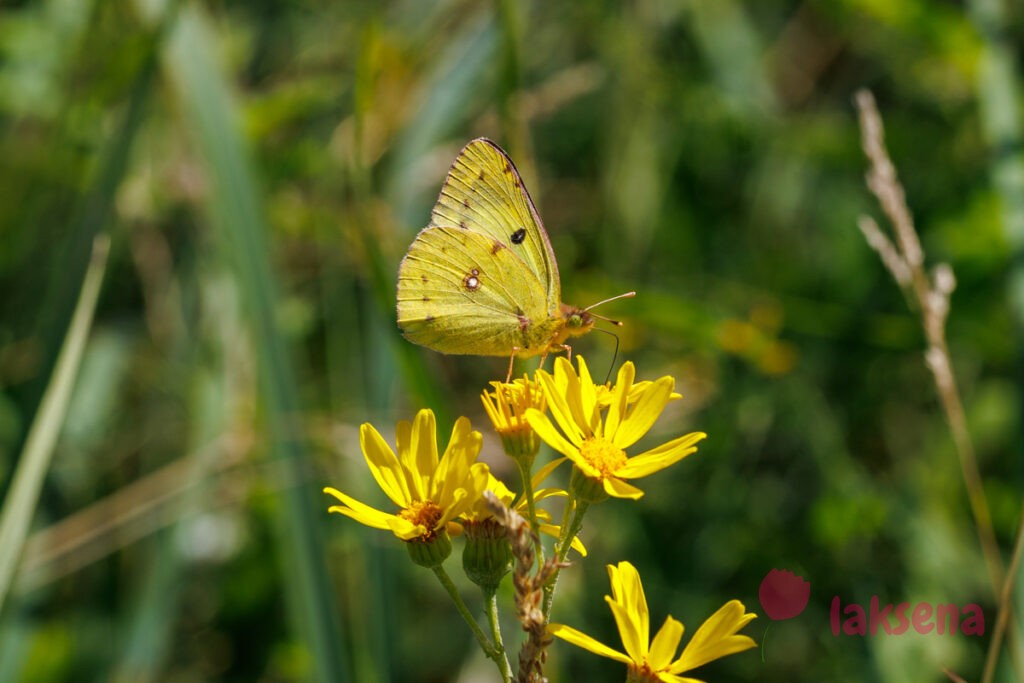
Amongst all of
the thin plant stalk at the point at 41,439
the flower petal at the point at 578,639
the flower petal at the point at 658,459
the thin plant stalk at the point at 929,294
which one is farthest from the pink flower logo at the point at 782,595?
the thin plant stalk at the point at 41,439

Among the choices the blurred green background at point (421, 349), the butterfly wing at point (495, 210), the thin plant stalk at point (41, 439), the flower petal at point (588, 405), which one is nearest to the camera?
the flower petal at point (588, 405)

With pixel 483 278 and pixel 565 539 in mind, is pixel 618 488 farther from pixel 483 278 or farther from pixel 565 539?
pixel 483 278

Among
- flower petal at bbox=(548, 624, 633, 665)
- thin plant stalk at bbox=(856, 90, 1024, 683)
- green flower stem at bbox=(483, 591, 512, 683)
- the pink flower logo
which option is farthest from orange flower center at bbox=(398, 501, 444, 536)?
thin plant stalk at bbox=(856, 90, 1024, 683)

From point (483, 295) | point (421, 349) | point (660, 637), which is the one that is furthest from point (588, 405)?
point (421, 349)

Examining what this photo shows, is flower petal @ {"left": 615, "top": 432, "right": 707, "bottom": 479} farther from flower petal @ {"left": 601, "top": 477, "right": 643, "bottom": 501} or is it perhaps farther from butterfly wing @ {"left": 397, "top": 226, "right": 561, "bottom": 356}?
butterfly wing @ {"left": 397, "top": 226, "right": 561, "bottom": 356}

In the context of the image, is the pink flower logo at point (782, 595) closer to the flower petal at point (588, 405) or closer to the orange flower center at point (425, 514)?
the flower petal at point (588, 405)

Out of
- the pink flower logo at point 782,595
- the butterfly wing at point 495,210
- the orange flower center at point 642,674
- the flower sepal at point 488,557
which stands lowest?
the pink flower logo at point 782,595

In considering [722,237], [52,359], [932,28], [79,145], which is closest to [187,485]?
[52,359]
